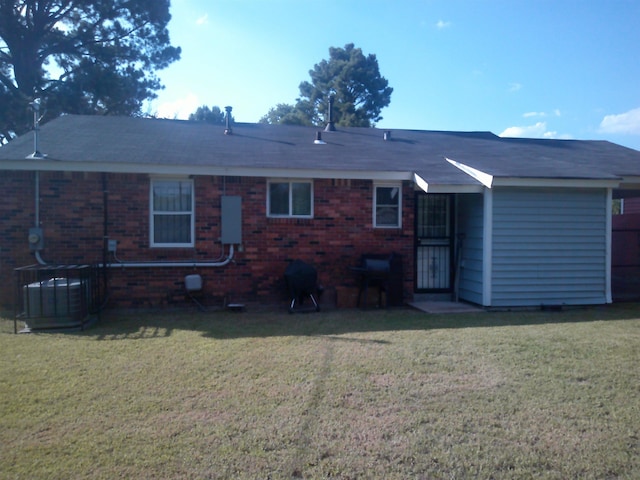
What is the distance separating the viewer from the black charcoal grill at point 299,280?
34.1 ft

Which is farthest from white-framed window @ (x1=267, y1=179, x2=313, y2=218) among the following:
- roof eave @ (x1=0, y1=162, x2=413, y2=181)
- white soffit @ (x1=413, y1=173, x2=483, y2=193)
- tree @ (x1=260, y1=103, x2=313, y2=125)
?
tree @ (x1=260, y1=103, x2=313, y2=125)

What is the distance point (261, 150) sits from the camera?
12.1 m

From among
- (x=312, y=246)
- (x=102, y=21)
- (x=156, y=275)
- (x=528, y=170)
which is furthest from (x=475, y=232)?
(x=102, y=21)

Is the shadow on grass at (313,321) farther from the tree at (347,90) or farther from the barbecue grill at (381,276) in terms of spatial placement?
the tree at (347,90)

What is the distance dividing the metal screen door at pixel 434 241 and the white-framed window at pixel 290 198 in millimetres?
2485

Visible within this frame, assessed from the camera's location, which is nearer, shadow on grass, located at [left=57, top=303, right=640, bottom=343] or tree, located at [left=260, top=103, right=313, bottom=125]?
shadow on grass, located at [left=57, top=303, right=640, bottom=343]

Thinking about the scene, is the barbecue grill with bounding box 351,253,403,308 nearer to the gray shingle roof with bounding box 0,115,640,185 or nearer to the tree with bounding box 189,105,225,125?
the gray shingle roof with bounding box 0,115,640,185

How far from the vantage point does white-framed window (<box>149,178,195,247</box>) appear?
419 inches

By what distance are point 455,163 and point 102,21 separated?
62.5 feet

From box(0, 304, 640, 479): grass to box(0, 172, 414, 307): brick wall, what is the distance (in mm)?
2113

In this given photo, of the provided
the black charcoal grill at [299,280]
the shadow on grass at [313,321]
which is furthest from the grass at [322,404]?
the black charcoal grill at [299,280]

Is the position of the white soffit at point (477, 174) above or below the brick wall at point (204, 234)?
above

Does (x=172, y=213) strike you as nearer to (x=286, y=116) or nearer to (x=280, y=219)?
(x=280, y=219)

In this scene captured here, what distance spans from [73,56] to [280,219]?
1792 centimetres
